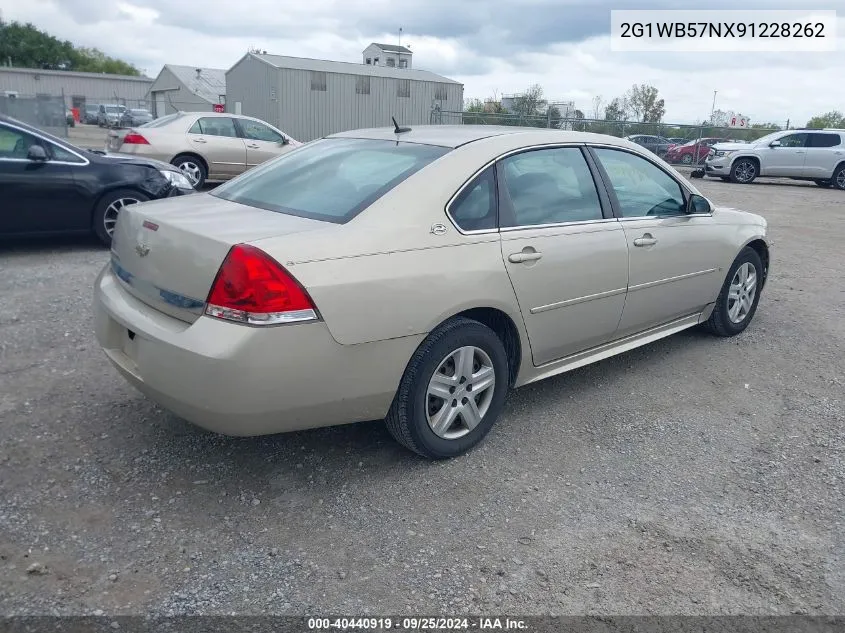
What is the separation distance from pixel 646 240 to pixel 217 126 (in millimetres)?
10400

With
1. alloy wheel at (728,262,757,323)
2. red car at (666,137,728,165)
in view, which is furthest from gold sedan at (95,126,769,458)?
red car at (666,137,728,165)

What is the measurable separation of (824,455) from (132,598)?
3.35m

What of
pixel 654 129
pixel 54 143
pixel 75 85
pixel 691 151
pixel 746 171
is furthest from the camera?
pixel 75 85

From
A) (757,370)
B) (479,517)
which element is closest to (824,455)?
(757,370)

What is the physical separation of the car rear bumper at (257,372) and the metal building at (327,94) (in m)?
29.0

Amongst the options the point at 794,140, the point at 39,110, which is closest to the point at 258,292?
the point at 794,140

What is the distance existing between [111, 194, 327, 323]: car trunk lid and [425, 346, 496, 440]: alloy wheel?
2.95 ft

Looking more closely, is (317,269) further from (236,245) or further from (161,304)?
(161,304)

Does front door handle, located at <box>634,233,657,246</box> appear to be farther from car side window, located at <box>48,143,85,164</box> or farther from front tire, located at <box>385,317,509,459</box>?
car side window, located at <box>48,143,85,164</box>

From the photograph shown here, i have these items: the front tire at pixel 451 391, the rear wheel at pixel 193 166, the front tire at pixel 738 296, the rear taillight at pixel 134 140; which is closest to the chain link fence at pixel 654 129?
the rear wheel at pixel 193 166

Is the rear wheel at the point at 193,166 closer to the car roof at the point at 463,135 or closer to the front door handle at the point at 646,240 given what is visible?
the car roof at the point at 463,135

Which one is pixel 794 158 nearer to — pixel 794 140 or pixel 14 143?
pixel 794 140

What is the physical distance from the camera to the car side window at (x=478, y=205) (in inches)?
137

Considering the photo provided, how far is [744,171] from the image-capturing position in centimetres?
2061
